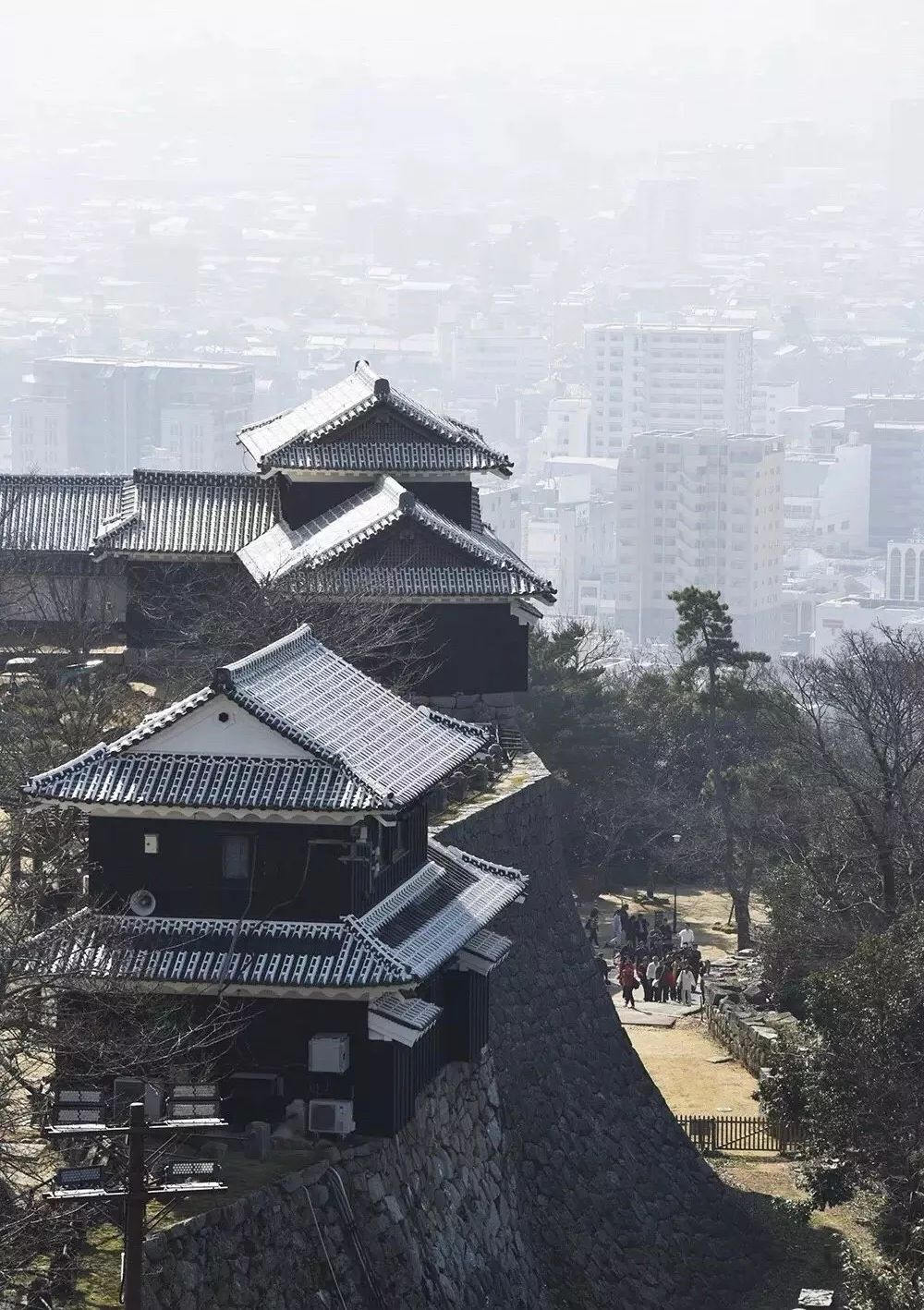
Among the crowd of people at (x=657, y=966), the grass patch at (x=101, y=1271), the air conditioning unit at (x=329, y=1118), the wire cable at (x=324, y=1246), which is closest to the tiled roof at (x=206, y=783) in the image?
the air conditioning unit at (x=329, y=1118)

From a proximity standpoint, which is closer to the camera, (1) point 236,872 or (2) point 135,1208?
(2) point 135,1208

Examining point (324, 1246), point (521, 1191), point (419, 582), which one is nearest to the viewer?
point (324, 1246)

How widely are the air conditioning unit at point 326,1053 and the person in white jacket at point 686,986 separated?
23.7 m

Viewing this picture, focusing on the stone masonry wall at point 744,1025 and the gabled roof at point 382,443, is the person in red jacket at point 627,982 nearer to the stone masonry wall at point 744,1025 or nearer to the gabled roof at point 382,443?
the stone masonry wall at point 744,1025

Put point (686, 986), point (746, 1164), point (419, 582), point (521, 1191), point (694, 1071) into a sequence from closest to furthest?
point (521, 1191) → point (746, 1164) → point (419, 582) → point (694, 1071) → point (686, 986)

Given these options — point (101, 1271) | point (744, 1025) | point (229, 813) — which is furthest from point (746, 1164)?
point (101, 1271)

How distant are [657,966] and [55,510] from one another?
13821 mm

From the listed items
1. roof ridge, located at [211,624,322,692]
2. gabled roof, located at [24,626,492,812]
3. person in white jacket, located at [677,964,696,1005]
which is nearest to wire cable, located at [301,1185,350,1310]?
gabled roof, located at [24,626,492,812]

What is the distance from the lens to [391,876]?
24.8 meters

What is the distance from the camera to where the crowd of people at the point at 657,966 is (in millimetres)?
45938

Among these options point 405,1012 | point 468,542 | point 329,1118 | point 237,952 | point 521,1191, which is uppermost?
point 468,542

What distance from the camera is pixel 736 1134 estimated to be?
36.8m

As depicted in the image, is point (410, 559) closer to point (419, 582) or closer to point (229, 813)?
point (419, 582)

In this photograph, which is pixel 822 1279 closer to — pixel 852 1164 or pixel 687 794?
pixel 852 1164
